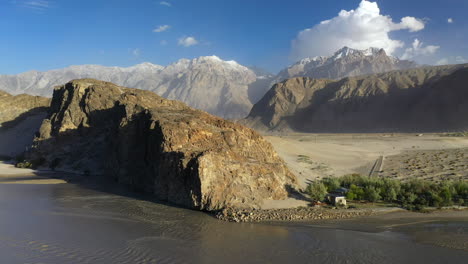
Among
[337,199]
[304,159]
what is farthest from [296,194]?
[304,159]

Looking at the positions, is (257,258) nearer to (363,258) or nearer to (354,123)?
(363,258)

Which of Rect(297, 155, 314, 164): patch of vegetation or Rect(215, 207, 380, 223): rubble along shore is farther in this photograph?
Rect(297, 155, 314, 164): patch of vegetation

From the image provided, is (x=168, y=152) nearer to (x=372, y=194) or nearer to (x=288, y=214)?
(x=288, y=214)

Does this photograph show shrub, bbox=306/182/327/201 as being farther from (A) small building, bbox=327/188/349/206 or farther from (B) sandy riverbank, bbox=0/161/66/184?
(B) sandy riverbank, bbox=0/161/66/184

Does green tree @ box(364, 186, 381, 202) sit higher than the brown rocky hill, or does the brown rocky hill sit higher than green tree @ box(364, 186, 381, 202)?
the brown rocky hill

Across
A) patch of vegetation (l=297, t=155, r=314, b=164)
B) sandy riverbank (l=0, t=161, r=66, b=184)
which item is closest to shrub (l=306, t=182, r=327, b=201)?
patch of vegetation (l=297, t=155, r=314, b=164)

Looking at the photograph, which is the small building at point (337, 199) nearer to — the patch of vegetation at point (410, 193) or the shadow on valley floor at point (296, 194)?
the patch of vegetation at point (410, 193)

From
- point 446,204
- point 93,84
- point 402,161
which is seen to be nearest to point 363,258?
point 446,204
